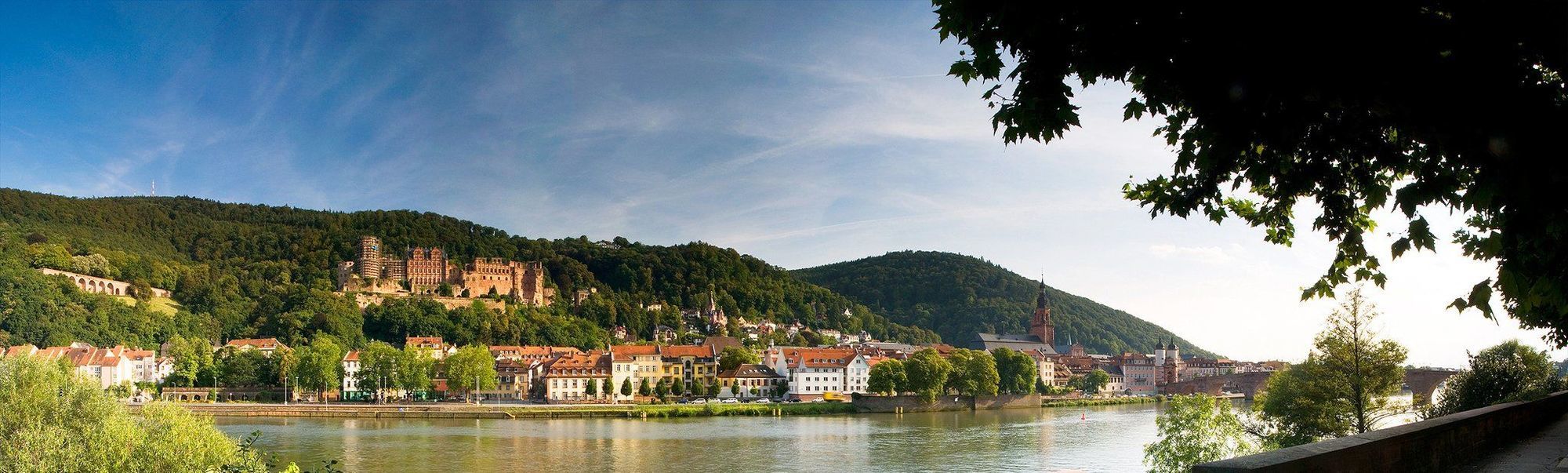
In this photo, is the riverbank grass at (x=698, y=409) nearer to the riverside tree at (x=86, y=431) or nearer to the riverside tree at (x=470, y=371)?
the riverside tree at (x=470, y=371)

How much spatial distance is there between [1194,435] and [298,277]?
12067cm

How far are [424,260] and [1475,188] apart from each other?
450 ft

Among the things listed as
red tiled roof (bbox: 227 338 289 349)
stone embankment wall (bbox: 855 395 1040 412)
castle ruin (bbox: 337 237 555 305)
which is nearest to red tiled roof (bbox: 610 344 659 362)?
stone embankment wall (bbox: 855 395 1040 412)

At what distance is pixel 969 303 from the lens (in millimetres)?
180125

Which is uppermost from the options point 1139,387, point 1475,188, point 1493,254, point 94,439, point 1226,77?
point 1226,77

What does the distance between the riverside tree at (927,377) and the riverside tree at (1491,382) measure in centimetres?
4080

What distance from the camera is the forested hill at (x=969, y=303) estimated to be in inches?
6885

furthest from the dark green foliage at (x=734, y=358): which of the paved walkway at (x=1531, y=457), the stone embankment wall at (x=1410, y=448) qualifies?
the paved walkway at (x=1531, y=457)

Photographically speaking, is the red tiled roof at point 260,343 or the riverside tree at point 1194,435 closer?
the riverside tree at point 1194,435

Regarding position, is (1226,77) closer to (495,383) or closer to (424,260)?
(495,383)

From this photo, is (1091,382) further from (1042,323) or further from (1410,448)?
(1410,448)

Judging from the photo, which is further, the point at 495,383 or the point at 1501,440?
the point at 495,383

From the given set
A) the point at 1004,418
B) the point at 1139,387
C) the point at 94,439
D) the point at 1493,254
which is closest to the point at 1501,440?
the point at 1493,254

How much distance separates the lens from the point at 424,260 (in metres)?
132
